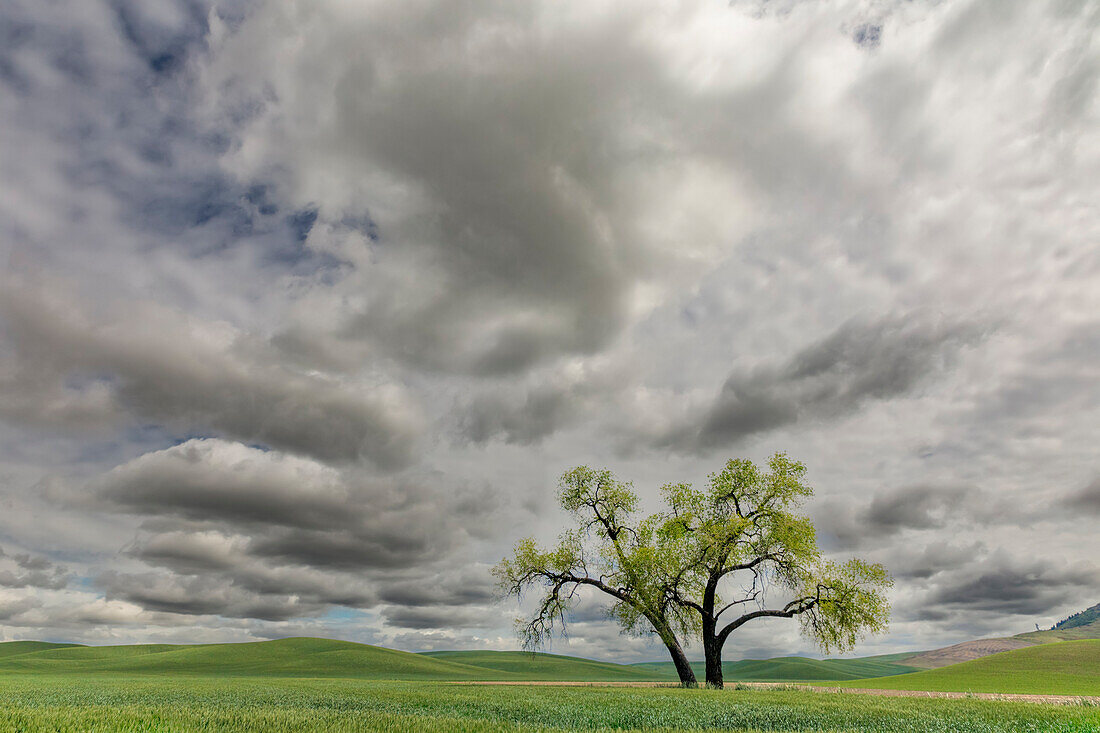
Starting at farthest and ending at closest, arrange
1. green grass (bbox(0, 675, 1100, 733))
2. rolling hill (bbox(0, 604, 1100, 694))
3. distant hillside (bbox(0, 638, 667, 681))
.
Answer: distant hillside (bbox(0, 638, 667, 681)) < rolling hill (bbox(0, 604, 1100, 694)) < green grass (bbox(0, 675, 1100, 733))

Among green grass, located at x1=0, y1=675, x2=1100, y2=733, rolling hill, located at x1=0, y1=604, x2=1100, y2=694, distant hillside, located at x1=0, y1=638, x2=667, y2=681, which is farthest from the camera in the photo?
distant hillside, located at x1=0, y1=638, x2=667, y2=681

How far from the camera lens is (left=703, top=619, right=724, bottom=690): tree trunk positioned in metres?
35.9

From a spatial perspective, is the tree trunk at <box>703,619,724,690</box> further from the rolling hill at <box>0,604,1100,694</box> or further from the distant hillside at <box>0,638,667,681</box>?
the distant hillside at <box>0,638,667,681</box>

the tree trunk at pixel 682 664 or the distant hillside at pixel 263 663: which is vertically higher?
the tree trunk at pixel 682 664

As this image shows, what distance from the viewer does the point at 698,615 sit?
38.6 metres

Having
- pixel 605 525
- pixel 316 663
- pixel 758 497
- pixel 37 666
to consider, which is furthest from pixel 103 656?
pixel 758 497

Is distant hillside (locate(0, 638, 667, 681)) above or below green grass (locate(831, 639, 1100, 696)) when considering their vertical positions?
below

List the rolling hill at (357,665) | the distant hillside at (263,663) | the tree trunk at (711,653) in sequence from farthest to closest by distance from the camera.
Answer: the distant hillside at (263,663) → the rolling hill at (357,665) → the tree trunk at (711,653)

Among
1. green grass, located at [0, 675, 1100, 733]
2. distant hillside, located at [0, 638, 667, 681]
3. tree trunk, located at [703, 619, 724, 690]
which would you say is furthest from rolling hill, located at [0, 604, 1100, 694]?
green grass, located at [0, 675, 1100, 733]

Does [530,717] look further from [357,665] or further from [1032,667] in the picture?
[357,665]

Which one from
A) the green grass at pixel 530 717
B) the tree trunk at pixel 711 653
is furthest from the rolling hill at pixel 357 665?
the green grass at pixel 530 717

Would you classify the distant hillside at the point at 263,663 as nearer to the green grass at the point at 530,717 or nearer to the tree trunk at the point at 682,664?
the tree trunk at the point at 682,664

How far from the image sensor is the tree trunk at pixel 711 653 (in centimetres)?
3594

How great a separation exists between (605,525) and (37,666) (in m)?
121
